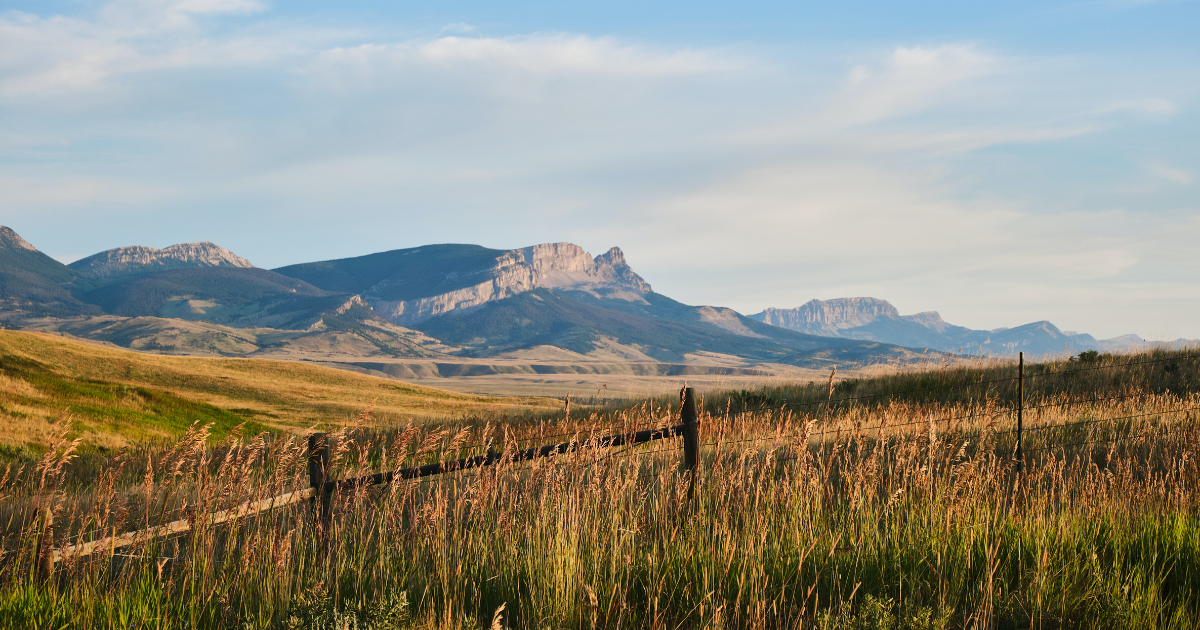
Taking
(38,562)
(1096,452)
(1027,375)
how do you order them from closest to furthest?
(38,562), (1096,452), (1027,375)

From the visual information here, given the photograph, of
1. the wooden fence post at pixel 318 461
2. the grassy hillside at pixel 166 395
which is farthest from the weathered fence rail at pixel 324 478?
the grassy hillside at pixel 166 395

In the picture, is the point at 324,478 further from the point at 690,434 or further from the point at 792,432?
the point at 792,432

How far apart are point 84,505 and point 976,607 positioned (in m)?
12.1

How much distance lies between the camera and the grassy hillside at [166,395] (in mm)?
25172

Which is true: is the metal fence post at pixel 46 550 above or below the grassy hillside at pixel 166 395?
above

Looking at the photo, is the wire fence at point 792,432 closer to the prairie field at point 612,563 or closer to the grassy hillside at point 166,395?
the prairie field at point 612,563

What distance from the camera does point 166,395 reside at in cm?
3384

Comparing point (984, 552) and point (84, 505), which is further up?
point (984, 552)

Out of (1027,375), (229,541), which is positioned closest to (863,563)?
(229,541)

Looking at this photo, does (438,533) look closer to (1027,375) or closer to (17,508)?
(17,508)

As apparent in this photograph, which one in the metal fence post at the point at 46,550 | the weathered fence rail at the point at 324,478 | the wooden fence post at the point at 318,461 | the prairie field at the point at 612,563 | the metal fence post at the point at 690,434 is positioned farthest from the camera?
the metal fence post at the point at 690,434

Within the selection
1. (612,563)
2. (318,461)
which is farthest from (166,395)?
(612,563)

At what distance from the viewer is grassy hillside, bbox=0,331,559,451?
82.6 feet

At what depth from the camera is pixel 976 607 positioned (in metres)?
3.86
